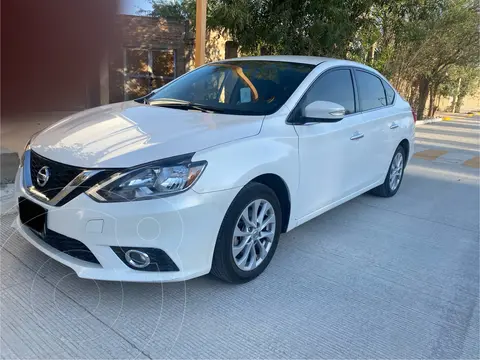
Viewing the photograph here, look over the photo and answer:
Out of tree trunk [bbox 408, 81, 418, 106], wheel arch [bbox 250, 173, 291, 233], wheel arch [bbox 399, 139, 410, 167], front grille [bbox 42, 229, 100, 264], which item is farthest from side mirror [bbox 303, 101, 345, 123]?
tree trunk [bbox 408, 81, 418, 106]

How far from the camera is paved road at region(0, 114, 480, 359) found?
241 cm

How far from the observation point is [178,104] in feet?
12.0

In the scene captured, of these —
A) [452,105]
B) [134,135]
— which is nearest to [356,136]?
[134,135]

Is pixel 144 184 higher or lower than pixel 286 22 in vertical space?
lower

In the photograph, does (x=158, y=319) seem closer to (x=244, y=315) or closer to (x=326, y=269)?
(x=244, y=315)

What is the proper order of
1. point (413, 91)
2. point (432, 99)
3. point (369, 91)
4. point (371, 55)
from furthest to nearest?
point (432, 99), point (413, 91), point (371, 55), point (369, 91)

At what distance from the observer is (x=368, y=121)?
4.40 meters

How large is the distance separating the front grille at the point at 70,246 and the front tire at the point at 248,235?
775 mm

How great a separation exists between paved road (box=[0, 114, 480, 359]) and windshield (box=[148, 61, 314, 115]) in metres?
1.28

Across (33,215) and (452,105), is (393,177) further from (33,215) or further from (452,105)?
(452,105)

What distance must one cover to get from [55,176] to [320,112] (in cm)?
197

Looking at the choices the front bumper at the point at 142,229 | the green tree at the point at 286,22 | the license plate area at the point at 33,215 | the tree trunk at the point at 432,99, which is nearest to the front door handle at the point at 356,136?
the front bumper at the point at 142,229

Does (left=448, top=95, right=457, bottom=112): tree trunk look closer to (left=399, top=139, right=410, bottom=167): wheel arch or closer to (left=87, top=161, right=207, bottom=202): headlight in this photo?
(left=399, top=139, right=410, bottom=167): wheel arch

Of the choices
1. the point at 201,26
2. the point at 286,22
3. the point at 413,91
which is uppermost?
the point at 286,22
